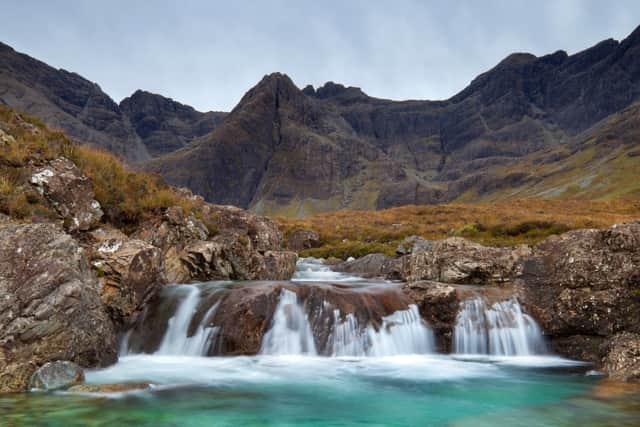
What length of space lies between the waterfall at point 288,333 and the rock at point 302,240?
31005mm

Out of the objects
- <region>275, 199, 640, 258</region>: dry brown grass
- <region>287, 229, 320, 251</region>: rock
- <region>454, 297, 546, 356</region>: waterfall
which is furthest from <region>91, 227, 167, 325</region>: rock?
<region>287, 229, 320, 251</region>: rock

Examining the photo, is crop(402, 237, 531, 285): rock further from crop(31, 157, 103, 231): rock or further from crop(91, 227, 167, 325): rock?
crop(31, 157, 103, 231): rock

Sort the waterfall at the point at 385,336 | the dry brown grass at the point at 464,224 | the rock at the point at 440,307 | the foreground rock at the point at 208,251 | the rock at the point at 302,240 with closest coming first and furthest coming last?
the waterfall at the point at 385,336, the rock at the point at 440,307, the foreground rock at the point at 208,251, the dry brown grass at the point at 464,224, the rock at the point at 302,240

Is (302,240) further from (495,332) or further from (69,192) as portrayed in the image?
(495,332)

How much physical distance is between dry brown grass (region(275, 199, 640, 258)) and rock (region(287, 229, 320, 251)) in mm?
970

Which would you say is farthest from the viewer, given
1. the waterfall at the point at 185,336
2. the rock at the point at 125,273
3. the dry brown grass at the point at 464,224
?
the dry brown grass at the point at 464,224

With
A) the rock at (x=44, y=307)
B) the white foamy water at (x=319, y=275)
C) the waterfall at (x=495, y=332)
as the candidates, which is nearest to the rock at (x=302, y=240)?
the white foamy water at (x=319, y=275)

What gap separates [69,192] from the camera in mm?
16219

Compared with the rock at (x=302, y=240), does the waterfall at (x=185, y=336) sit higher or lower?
lower

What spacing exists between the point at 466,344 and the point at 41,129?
20408 millimetres

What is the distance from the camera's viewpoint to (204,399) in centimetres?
990

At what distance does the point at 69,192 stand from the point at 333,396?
1298cm

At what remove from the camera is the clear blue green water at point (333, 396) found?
8508 millimetres

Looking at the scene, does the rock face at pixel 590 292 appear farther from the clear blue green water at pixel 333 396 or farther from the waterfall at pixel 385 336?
the waterfall at pixel 385 336
